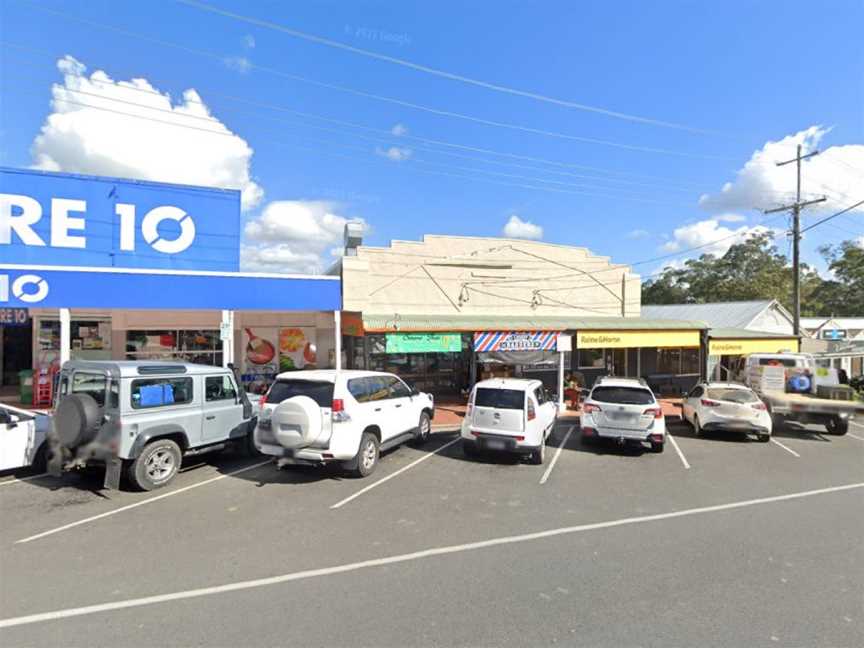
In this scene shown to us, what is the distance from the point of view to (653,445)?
34.6 ft

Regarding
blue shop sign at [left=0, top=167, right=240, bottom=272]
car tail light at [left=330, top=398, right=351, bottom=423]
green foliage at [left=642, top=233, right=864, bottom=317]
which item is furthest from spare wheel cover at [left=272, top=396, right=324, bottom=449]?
green foliage at [left=642, top=233, right=864, bottom=317]

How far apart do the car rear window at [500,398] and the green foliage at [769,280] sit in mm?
41643

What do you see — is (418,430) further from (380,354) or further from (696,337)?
(696,337)

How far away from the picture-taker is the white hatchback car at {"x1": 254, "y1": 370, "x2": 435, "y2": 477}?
7598mm

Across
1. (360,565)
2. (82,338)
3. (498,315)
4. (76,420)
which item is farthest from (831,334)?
(82,338)

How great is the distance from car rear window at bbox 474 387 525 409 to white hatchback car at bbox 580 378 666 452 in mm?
2216

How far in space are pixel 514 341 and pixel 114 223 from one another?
1314 centimetres

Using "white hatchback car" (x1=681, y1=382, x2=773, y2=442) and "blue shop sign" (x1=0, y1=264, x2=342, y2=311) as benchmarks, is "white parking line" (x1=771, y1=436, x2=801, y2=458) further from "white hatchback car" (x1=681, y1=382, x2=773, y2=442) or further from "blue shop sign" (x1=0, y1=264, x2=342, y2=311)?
"blue shop sign" (x1=0, y1=264, x2=342, y2=311)

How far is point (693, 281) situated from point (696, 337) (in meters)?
37.1

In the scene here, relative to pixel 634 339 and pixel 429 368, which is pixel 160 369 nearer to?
pixel 429 368

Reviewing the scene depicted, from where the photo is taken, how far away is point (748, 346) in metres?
20.5

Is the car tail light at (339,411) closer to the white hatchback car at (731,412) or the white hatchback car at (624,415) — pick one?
the white hatchback car at (624,415)

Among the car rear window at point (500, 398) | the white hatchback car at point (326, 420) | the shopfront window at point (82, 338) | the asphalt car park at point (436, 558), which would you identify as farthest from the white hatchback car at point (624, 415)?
the shopfront window at point (82, 338)

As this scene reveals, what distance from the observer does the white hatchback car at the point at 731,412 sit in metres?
11.5
